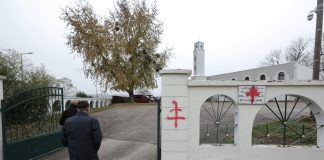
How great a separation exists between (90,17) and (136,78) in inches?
289

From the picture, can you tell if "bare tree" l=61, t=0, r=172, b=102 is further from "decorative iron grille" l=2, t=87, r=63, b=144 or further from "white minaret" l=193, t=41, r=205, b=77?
"decorative iron grille" l=2, t=87, r=63, b=144

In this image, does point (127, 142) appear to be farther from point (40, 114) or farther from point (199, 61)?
point (199, 61)

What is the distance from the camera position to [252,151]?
5.34 m

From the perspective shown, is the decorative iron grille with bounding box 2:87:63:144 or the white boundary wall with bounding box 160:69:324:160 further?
the decorative iron grille with bounding box 2:87:63:144

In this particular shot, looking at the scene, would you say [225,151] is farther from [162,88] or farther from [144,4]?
[144,4]

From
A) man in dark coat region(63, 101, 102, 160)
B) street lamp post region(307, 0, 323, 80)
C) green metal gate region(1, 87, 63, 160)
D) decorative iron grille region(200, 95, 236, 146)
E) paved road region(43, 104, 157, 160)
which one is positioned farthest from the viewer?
street lamp post region(307, 0, 323, 80)

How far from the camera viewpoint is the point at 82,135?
13.6 feet

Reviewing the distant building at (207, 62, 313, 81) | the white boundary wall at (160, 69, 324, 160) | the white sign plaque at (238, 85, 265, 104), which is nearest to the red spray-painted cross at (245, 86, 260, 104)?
the white sign plaque at (238, 85, 265, 104)

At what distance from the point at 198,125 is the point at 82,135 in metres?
2.46

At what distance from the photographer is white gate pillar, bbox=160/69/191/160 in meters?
5.29

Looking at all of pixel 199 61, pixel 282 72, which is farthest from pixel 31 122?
pixel 282 72

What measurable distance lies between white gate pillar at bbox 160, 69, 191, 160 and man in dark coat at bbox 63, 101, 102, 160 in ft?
5.46

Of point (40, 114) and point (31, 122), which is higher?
point (40, 114)

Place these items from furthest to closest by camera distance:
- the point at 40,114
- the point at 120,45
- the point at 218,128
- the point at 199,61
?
the point at 120,45, the point at 199,61, the point at 218,128, the point at 40,114
